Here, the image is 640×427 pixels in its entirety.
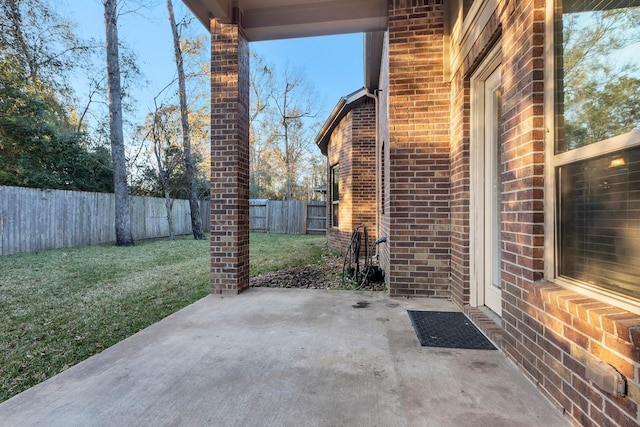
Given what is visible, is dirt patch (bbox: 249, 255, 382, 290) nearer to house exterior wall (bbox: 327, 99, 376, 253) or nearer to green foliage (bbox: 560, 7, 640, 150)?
house exterior wall (bbox: 327, 99, 376, 253)

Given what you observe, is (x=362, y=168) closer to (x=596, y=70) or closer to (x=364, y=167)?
(x=364, y=167)

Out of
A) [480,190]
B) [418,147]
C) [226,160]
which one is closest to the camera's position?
[480,190]

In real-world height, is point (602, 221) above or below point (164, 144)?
below

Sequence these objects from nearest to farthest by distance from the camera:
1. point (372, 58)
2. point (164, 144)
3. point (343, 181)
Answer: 1. point (372, 58)
2. point (343, 181)
3. point (164, 144)

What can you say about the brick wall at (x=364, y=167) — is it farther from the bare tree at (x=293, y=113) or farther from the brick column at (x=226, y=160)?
the bare tree at (x=293, y=113)

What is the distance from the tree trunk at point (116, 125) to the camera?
9836mm

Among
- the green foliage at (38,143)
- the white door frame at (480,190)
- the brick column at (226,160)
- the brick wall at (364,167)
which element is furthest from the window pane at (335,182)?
the green foliage at (38,143)

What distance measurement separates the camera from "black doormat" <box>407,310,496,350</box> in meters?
2.33

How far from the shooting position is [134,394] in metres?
1.71

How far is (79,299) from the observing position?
411 cm

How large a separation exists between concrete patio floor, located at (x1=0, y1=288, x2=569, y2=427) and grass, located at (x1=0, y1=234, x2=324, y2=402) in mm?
695

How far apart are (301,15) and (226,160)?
2.05 metres

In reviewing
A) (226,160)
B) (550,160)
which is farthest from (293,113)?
(550,160)

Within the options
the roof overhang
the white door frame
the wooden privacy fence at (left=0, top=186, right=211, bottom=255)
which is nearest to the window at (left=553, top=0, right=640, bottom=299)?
the white door frame
